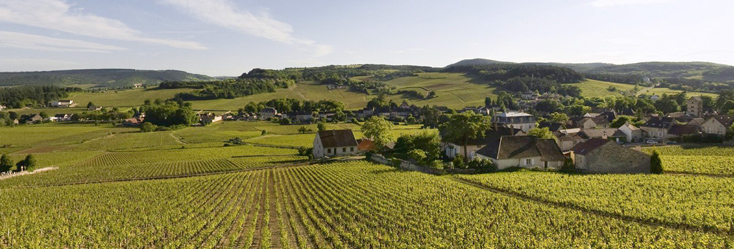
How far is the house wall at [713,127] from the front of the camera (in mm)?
72481

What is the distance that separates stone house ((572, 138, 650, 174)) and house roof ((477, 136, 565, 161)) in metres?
3.65

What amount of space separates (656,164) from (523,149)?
14028 mm

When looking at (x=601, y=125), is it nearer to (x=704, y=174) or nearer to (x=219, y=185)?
(x=704, y=174)

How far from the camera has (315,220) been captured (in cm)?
2805

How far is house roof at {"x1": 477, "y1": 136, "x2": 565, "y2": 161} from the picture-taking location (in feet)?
161

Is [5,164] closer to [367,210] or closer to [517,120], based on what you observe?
[367,210]

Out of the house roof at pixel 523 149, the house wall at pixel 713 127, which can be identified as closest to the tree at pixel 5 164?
the house roof at pixel 523 149

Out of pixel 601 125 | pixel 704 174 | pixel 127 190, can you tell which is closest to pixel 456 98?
pixel 601 125

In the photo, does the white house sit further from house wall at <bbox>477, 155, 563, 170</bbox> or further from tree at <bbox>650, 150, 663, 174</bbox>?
tree at <bbox>650, 150, 663, 174</bbox>

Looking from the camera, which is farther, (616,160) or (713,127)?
(713,127)

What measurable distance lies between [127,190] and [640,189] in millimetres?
51125

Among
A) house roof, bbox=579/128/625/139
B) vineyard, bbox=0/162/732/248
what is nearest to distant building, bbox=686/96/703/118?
house roof, bbox=579/128/625/139

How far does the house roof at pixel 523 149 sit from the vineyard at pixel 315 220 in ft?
39.9

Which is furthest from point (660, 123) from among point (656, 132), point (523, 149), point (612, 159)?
point (523, 149)
